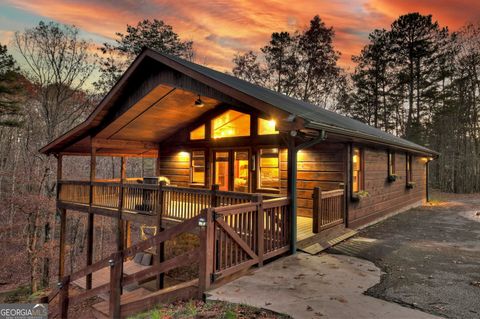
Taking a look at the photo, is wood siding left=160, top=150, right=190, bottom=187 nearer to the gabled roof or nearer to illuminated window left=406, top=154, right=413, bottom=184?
the gabled roof

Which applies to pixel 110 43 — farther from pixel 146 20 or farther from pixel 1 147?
pixel 1 147

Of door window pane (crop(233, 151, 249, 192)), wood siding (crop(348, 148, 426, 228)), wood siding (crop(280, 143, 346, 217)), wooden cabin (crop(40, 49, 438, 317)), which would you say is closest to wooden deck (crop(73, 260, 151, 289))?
wooden cabin (crop(40, 49, 438, 317))

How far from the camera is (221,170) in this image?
10.6 meters

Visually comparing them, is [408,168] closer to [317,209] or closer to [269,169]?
[269,169]

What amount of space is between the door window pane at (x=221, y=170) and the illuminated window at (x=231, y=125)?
2.37 feet

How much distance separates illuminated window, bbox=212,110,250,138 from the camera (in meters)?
9.88

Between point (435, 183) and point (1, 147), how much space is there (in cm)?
3482

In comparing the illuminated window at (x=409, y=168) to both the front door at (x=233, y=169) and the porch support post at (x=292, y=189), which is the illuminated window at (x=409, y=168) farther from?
the porch support post at (x=292, y=189)

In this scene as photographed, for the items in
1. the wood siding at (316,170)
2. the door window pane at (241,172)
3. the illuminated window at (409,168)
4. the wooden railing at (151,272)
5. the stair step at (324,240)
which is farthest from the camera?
the illuminated window at (409,168)

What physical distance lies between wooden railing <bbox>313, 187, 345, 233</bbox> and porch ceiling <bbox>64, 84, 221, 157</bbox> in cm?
438

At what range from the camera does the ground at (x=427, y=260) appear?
13.2 ft

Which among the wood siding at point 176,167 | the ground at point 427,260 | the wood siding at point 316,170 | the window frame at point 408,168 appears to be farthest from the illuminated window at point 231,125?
the window frame at point 408,168

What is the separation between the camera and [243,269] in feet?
16.5

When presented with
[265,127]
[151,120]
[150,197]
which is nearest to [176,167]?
[151,120]
